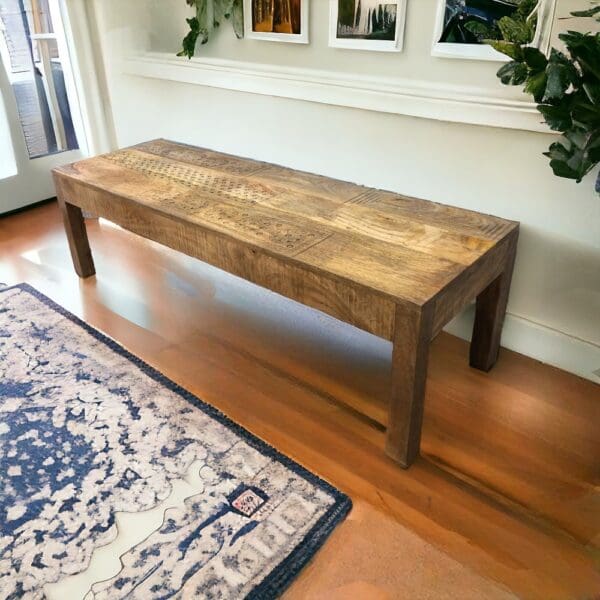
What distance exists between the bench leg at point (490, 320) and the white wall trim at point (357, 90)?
0.39 meters

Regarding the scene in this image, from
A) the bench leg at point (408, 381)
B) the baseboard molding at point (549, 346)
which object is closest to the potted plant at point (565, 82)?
the bench leg at point (408, 381)

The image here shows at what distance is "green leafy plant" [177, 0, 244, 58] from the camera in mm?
2281

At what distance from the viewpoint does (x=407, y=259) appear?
5.15ft

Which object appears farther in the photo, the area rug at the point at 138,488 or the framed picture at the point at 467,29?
the framed picture at the point at 467,29

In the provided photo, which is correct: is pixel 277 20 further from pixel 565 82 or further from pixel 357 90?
pixel 565 82

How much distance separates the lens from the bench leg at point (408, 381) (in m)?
1.40

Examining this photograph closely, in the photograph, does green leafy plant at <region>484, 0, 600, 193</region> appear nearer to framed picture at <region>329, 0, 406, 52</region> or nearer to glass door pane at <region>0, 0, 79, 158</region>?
framed picture at <region>329, 0, 406, 52</region>

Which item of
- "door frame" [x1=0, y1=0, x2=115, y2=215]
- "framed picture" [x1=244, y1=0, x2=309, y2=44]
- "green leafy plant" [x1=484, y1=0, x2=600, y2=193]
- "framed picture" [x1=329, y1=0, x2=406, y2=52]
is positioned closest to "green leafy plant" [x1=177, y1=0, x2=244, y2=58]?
"framed picture" [x1=244, y1=0, x2=309, y2=44]

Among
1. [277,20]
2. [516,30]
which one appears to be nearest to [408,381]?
[516,30]

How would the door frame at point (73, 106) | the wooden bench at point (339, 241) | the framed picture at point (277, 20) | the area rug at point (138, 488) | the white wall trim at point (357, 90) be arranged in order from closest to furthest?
the area rug at point (138, 488), the wooden bench at point (339, 241), the white wall trim at point (357, 90), the framed picture at point (277, 20), the door frame at point (73, 106)

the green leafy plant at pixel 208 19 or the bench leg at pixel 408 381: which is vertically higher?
the green leafy plant at pixel 208 19

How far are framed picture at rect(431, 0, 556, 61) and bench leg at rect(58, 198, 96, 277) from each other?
1559mm

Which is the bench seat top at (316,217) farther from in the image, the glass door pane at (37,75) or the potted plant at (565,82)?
the glass door pane at (37,75)

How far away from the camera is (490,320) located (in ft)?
6.15
